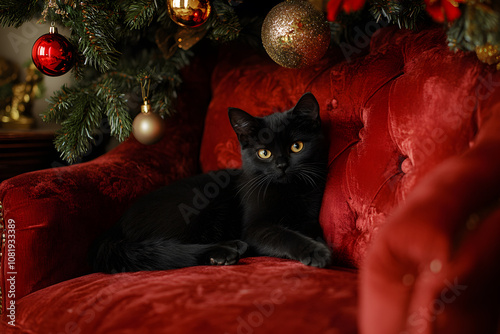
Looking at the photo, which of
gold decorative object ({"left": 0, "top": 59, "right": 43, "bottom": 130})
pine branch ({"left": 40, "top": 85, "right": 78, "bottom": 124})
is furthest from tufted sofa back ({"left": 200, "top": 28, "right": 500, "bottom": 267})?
gold decorative object ({"left": 0, "top": 59, "right": 43, "bottom": 130})

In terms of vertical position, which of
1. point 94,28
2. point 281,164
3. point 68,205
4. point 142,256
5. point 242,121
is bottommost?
point 142,256

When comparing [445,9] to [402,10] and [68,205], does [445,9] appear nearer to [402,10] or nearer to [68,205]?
[402,10]

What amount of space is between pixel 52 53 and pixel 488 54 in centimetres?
102

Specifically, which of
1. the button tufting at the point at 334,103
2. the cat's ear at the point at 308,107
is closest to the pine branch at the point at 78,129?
the cat's ear at the point at 308,107

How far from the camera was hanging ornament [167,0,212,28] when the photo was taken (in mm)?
985

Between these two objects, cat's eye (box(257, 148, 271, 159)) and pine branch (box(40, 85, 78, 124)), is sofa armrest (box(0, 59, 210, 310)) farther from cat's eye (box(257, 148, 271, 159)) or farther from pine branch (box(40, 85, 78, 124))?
cat's eye (box(257, 148, 271, 159))

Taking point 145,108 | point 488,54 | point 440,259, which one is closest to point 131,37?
point 145,108

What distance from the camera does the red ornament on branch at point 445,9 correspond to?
2.22ft

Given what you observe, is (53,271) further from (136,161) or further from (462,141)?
(462,141)

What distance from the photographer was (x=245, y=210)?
3.98ft

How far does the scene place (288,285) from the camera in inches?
29.1

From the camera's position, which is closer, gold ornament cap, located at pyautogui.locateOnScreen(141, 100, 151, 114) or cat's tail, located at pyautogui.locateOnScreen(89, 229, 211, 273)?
cat's tail, located at pyautogui.locateOnScreen(89, 229, 211, 273)

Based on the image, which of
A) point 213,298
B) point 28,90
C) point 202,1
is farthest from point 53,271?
point 28,90

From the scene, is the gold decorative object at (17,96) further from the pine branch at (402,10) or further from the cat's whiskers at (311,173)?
the pine branch at (402,10)
